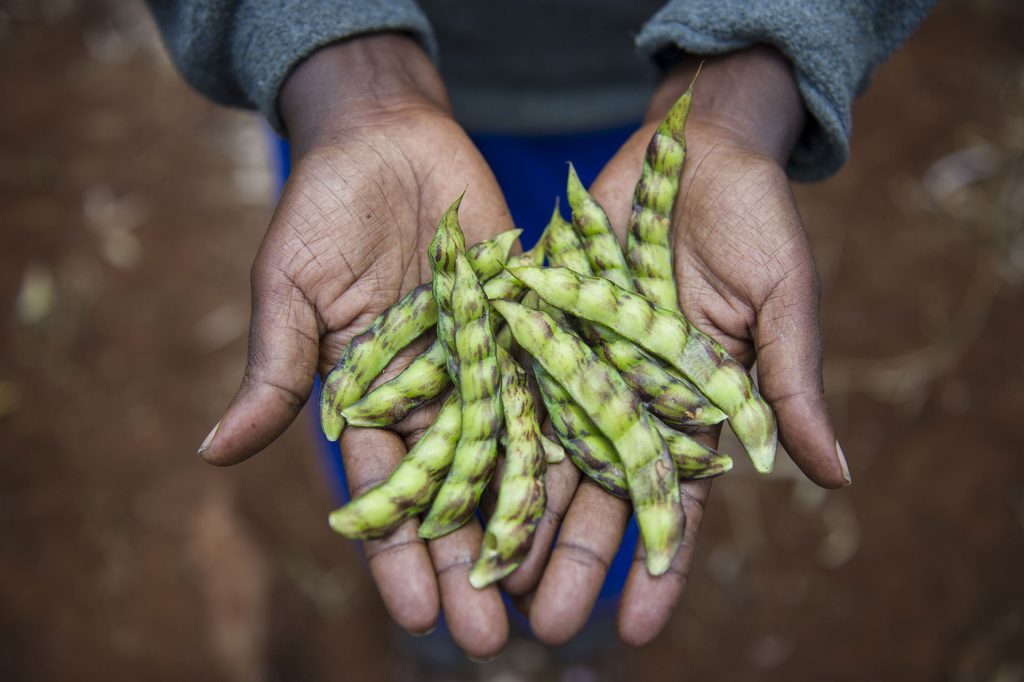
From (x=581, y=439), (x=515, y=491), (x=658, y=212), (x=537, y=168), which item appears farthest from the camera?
(x=537, y=168)

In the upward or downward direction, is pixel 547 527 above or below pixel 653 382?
below

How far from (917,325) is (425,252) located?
4096 mm

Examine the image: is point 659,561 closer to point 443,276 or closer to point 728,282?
point 728,282

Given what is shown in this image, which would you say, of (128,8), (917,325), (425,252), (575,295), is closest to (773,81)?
(575,295)

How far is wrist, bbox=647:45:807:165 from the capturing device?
3.41m

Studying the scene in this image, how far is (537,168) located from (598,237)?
1.12 metres

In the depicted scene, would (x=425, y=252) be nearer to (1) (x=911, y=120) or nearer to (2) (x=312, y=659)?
(2) (x=312, y=659)

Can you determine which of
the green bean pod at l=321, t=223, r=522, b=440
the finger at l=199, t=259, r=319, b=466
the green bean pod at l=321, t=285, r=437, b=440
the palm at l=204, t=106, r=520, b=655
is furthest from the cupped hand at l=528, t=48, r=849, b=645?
the finger at l=199, t=259, r=319, b=466

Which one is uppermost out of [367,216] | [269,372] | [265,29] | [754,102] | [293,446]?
[265,29]

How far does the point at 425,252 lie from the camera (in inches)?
133

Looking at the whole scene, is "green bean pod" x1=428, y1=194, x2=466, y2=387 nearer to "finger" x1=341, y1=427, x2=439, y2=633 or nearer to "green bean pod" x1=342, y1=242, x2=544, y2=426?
"green bean pod" x1=342, y1=242, x2=544, y2=426

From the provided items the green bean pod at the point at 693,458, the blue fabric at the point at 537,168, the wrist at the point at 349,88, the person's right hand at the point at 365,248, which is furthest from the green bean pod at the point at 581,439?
the blue fabric at the point at 537,168

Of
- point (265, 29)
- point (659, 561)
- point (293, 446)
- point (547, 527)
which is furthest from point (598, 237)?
point (293, 446)

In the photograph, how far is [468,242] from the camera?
11.2ft
